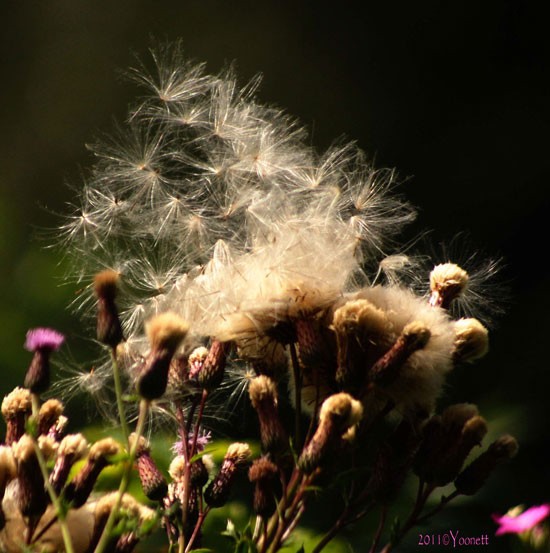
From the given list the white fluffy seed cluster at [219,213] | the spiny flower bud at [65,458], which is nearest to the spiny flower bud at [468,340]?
the white fluffy seed cluster at [219,213]

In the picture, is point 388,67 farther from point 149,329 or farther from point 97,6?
point 149,329

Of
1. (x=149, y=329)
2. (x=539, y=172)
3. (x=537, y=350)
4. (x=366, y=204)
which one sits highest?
(x=539, y=172)

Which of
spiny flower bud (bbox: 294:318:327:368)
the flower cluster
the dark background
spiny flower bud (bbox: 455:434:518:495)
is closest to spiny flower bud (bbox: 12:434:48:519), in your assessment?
the flower cluster

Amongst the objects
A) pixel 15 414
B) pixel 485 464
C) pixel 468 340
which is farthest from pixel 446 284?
pixel 15 414

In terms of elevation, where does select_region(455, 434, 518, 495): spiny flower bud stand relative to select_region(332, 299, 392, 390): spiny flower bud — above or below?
below

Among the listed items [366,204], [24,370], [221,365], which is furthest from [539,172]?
[221,365]

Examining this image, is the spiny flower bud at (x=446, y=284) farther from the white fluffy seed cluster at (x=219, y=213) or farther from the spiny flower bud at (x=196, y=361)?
the spiny flower bud at (x=196, y=361)

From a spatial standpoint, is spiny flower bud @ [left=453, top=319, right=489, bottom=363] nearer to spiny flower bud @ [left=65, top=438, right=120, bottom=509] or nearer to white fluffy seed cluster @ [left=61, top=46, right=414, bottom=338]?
white fluffy seed cluster @ [left=61, top=46, right=414, bottom=338]
